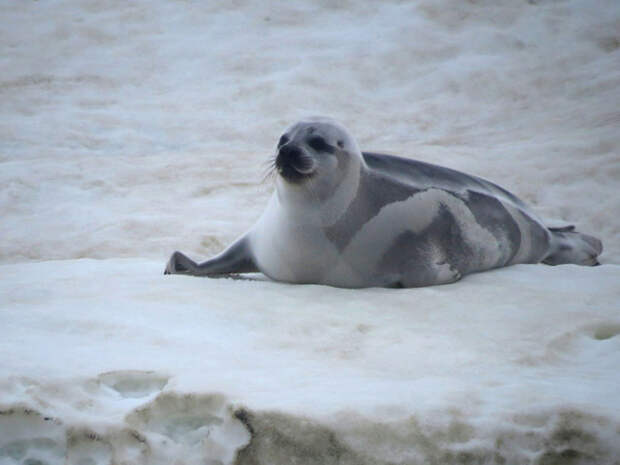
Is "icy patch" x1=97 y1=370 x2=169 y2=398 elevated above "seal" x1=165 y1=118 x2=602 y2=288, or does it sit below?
above

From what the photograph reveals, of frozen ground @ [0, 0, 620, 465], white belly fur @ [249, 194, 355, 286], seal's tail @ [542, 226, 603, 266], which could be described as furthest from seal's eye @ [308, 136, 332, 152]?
seal's tail @ [542, 226, 603, 266]

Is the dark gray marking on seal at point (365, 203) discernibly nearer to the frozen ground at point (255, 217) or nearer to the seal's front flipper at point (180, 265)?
the frozen ground at point (255, 217)

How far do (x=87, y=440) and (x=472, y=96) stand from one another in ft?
22.4

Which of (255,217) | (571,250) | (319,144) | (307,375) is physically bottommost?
(255,217)

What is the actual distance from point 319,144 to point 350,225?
0.31 metres

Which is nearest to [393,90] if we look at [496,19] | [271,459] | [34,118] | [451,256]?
[496,19]

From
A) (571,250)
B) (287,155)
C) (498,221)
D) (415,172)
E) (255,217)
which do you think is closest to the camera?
(287,155)

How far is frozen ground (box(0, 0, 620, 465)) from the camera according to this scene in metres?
1.79

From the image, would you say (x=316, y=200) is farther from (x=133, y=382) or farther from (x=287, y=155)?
(x=133, y=382)

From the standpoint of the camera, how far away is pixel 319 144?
3244mm

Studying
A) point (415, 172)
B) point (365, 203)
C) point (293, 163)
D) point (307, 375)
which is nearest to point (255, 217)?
point (415, 172)

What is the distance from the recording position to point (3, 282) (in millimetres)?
3332

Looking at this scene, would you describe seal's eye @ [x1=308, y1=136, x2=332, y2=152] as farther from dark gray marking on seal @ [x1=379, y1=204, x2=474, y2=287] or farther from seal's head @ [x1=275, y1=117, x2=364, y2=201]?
dark gray marking on seal @ [x1=379, y1=204, x2=474, y2=287]

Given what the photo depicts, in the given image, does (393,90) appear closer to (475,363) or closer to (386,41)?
(386,41)
